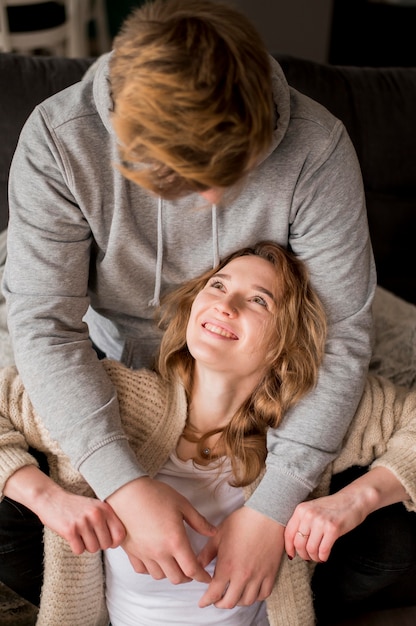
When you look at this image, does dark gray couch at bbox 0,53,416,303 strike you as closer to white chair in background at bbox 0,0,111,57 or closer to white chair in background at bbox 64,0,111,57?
white chair in background at bbox 0,0,111,57

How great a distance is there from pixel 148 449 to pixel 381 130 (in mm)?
1021

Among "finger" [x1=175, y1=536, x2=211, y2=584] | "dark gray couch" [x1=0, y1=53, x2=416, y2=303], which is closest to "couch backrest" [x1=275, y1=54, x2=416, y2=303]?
"dark gray couch" [x1=0, y1=53, x2=416, y2=303]

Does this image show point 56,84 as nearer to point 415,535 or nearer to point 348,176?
point 348,176

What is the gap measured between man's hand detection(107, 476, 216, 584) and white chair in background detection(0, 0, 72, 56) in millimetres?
2407

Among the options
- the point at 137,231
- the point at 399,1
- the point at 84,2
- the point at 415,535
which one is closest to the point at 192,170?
the point at 137,231

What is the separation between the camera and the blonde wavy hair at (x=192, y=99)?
0.93 metres

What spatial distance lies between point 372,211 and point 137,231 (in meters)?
0.84

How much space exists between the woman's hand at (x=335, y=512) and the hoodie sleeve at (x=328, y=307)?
35mm

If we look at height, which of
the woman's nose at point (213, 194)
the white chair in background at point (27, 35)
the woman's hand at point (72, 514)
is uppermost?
the woman's nose at point (213, 194)

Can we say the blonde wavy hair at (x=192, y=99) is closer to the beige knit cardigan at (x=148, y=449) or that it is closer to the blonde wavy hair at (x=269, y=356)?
the blonde wavy hair at (x=269, y=356)

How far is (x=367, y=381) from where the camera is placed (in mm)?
1465

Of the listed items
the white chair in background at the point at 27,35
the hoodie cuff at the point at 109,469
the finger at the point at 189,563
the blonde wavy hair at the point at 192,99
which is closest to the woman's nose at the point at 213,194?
the blonde wavy hair at the point at 192,99

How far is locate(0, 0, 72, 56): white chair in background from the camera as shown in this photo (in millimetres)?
3098

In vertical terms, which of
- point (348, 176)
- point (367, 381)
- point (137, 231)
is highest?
point (348, 176)
